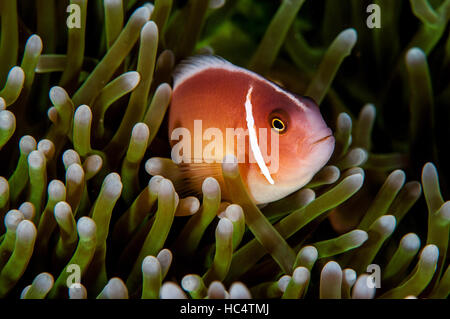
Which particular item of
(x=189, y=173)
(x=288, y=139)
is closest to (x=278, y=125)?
(x=288, y=139)

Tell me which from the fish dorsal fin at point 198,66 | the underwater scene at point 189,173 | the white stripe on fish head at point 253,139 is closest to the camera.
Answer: the underwater scene at point 189,173

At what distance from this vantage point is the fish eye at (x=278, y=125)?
1169mm

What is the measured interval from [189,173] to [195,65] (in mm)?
337

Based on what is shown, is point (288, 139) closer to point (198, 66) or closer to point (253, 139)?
point (253, 139)

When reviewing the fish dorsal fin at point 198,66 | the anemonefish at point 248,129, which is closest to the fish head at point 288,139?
the anemonefish at point 248,129

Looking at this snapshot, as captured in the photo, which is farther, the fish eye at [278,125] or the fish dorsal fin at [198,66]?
the fish dorsal fin at [198,66]

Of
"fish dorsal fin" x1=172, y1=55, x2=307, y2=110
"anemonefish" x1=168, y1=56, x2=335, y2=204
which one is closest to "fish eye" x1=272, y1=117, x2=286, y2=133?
"anemonefish" x1=168, y1=56, x2=335, y2=204

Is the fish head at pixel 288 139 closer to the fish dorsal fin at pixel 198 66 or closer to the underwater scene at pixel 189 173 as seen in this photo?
the underwater scene at pixel 189 173

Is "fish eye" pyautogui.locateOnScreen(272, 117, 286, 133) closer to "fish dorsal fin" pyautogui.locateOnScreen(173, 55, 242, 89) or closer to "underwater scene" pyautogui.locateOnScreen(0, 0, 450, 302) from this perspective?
"underwater scene" pyautogui.locateOnScreen(0, 0, 450, 302)

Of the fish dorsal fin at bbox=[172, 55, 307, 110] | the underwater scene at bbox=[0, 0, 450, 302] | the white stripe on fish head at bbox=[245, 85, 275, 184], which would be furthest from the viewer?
the fish dorsal fin at bbox=[172, 55, 307, 110]

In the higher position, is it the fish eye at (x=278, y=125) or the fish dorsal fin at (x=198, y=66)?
the fish dorsal fin at (x=198, y=66)

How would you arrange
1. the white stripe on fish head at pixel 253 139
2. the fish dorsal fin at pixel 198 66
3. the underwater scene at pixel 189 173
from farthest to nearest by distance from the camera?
Answer: the fish dorsal fin at pixel 198 66 → the white stripe on fish head at pixel 253 139 → the underwater scene at pixel 189 173

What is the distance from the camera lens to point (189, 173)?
124cm

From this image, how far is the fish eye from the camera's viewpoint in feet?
3.84
